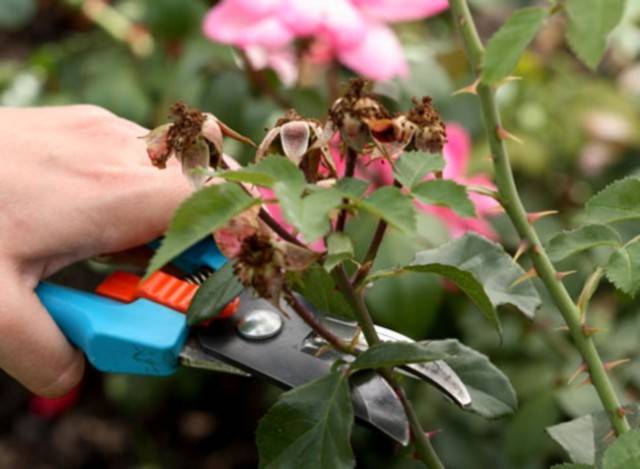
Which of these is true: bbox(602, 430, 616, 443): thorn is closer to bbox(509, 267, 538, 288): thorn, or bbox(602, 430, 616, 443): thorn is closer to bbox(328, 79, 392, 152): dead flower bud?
bbox(509, 267, 538, 288): thorn

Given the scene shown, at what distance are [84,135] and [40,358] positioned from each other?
0.25 meters

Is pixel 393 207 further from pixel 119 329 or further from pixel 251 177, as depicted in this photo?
pixel 119 329

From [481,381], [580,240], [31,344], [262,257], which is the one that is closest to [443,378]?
[481,381]

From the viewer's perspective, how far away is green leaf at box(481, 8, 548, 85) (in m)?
0.73

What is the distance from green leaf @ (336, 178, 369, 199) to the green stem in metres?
0.09

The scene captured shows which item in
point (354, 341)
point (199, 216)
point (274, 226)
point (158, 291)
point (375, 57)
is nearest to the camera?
point (199, 216)

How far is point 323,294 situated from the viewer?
0.91 metres

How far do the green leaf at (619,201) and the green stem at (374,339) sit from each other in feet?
0.59

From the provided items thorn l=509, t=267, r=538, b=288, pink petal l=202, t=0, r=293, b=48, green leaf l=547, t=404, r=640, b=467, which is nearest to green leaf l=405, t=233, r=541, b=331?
thorn l=509, t=267, r=538, b=288

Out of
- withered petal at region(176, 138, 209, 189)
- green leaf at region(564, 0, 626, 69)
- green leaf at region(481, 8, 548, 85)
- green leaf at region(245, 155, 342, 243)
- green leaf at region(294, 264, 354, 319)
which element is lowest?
green leaf at region(294, 264, 354, 319)

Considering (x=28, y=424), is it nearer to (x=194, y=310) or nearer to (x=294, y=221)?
(x=194, y=310)

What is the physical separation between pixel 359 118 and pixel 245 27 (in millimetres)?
885

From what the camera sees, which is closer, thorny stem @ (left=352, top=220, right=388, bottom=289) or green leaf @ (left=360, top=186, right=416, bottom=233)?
green leaf @ (left=360, top=186, right=416, bottom=233)

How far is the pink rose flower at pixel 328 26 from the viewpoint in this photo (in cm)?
156
